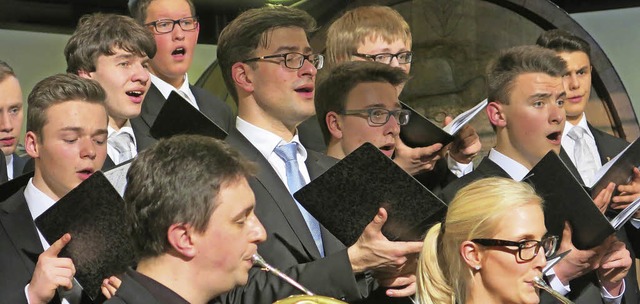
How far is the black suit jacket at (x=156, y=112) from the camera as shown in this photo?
409 cm

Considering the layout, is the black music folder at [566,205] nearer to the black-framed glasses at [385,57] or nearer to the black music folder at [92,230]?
the black-framed glasses at [385,57]

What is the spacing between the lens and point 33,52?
5.56 meters

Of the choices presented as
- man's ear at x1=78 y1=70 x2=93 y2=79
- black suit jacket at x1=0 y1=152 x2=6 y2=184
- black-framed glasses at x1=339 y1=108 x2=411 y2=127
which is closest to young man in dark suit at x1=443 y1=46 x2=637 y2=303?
black-framed glasses at x1=339 y1=108 x2=411 y2=127

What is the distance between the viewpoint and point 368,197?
133 inches

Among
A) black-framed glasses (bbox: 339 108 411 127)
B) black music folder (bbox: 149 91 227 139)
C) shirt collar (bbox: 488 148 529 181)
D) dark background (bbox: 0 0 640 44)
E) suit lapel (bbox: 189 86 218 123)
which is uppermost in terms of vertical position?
black music folder (bbox: 149 91 227 139)

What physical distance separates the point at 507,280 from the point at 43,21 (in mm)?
2781

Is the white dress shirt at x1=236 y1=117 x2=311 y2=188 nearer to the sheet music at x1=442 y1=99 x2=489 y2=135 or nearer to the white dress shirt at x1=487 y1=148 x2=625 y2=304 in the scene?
the sheet music at x1=442 y1=99 x2=489 y2=135

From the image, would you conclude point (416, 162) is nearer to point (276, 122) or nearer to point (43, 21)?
point (276, 122)

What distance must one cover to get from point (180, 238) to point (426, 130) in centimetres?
162

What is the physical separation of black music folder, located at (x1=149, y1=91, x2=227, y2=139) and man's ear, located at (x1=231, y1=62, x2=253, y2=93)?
8.8 inches

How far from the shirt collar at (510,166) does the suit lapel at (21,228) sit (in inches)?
58.2

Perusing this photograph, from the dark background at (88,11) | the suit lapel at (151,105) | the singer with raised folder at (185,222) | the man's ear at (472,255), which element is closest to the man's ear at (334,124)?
the suit lapel at (151,105)

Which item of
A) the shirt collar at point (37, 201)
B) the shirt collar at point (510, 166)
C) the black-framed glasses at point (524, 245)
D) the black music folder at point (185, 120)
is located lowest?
the shirt collar at point (510, 166)

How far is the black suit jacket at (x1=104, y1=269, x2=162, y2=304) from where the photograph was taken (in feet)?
8.52
